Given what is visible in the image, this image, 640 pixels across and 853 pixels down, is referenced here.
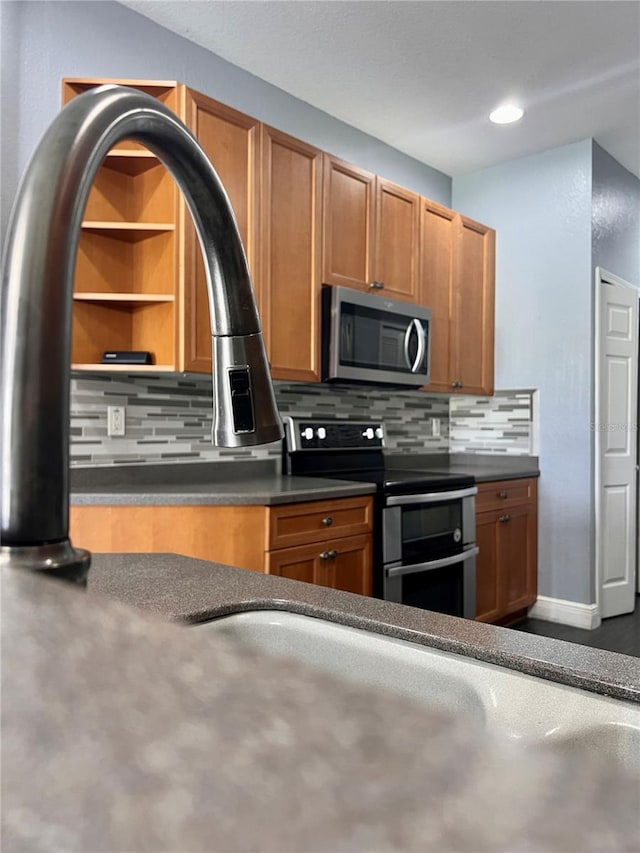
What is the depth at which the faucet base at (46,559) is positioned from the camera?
26cm

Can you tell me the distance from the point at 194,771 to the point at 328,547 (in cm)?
254

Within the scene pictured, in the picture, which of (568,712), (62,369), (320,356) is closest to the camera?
(62,369)

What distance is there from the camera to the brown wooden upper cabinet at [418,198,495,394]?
375 centimetres

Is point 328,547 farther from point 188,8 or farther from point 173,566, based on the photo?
point 188,8

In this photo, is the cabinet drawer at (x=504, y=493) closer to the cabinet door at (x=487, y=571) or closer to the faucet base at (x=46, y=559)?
the cabinet door at (x=487, y=571)

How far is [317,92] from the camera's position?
133 inches

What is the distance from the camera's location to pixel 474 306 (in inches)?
160

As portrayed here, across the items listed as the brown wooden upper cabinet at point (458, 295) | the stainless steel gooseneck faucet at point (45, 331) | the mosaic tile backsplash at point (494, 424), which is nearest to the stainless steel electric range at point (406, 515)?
the brown wooden upper cabinet at point (458, 295)

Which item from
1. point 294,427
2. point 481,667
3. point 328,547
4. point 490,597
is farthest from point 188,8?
point 490,597

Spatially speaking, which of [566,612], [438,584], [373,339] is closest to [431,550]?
[438,584]

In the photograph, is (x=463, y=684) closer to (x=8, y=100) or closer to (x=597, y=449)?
(x=8, y=100)

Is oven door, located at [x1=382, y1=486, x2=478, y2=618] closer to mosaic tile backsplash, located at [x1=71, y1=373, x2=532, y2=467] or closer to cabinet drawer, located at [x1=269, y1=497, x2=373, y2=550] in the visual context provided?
cabinet drawer, located at [x1=269, y1=497, x2=373, y2=550]

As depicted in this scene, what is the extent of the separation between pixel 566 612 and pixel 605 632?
0.74 ft

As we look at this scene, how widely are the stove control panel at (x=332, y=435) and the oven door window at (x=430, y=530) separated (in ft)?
1.97
